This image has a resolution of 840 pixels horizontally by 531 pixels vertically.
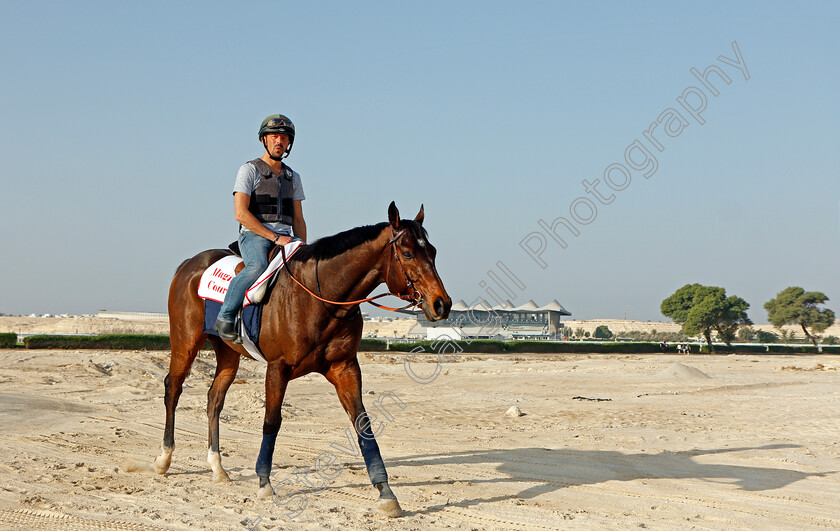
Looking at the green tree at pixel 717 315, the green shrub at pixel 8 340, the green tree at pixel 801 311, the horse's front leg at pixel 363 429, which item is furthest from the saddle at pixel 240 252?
the green tree at pixel 801 311

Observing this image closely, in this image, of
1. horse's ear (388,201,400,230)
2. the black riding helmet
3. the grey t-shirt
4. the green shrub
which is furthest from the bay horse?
the green shrub

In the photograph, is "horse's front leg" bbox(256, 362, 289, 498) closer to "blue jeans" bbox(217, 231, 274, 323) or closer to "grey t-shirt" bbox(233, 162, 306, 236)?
"blue jeans" bbox(217, 231, 274, 323)

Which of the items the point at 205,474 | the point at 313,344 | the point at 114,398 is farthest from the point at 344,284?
the point at 114,398

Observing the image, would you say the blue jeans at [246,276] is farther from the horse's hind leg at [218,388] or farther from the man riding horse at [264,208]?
the horse's hind leg at [218,388]

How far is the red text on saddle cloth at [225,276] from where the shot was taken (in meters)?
6.29

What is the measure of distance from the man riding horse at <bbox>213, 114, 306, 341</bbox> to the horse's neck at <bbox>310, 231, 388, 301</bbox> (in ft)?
2.33

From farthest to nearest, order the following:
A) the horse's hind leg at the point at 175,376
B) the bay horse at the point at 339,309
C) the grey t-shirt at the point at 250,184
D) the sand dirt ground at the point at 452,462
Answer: the horse's hind leg at the point at 175,376
the grey t-shirt at the point at 250,184
the sand dirt ground at the point at 452,462
the bay horse at the point at 339,309

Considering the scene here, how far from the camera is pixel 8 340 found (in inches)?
1314

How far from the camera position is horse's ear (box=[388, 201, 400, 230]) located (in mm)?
5496

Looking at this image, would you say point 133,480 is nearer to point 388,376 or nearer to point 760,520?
point 760,520

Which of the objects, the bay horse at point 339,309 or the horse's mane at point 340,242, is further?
the horse's mane at point 340,242

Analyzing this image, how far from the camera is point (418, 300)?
5.36m

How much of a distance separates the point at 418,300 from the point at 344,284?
843 millimetres

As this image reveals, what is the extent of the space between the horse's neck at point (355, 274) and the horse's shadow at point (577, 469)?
7.25 feet
